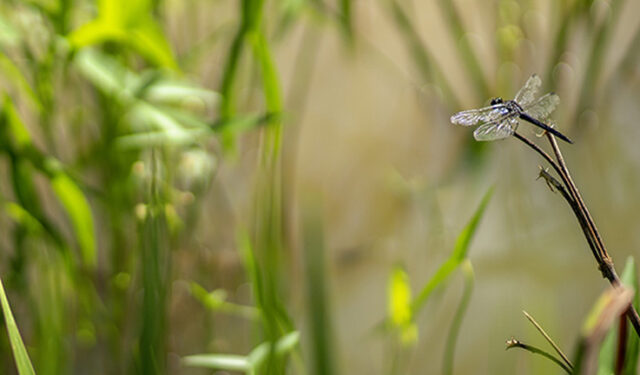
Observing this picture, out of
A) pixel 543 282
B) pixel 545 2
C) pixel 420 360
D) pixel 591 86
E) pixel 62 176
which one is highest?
pixel 545 2

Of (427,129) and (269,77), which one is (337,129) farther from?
(269,77)

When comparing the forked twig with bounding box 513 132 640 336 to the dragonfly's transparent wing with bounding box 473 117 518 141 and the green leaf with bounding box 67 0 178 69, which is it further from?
the green leaf with bounding box 67 0 178 69

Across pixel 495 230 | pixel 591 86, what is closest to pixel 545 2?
pixel 591 86

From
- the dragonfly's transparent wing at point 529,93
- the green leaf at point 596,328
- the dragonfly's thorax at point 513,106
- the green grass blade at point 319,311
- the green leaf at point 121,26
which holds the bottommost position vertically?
the green grass blade at point 319,311

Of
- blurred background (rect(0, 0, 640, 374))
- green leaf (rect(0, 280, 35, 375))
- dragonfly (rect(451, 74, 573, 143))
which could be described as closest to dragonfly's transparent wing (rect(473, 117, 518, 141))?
dragonfly (rect(451, 74, 573, 143))

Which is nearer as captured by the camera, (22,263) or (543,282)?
(22,263)

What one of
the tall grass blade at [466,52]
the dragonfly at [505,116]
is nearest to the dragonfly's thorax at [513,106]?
the dragonfly at [505,116]

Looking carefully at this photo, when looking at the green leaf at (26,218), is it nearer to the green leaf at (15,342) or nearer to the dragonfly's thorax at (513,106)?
the green leaf at (15,342)
